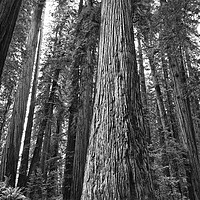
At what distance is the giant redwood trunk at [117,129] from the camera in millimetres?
2293

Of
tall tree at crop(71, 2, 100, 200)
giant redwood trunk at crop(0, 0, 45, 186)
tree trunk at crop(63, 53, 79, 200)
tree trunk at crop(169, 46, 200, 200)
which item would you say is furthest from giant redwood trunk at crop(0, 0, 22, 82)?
tree trunk at crop(169, 46, 200, 200)

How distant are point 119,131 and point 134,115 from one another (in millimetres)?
321

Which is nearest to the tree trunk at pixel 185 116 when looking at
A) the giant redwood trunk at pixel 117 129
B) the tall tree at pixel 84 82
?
the tall tree at pixel 84 82

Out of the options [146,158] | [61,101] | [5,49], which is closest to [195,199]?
[146,158]

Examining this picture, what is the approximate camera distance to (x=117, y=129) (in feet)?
8.41

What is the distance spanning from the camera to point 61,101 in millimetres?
10391

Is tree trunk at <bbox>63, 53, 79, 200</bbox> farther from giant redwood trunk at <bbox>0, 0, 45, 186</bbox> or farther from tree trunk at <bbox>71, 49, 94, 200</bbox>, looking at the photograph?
giant redwood trunk at <bbox>0, 0, 45, 186</bbox>

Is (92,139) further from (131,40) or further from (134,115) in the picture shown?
(131,40)

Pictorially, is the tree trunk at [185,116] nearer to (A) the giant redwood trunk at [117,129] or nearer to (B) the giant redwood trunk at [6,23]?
(A) the giant redwood trunk at [117,129]

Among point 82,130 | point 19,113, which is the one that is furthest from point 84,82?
point 19,113

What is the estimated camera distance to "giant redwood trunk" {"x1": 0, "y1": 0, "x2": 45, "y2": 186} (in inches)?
249

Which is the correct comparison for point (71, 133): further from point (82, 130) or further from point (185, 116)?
point (185, 116)

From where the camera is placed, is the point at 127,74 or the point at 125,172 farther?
the point at 127,74

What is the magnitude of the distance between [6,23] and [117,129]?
199cm
